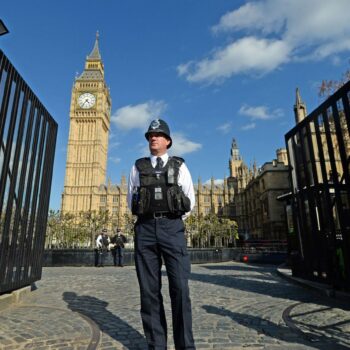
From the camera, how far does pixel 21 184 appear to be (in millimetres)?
6145

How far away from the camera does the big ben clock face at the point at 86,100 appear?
8875 centimetres

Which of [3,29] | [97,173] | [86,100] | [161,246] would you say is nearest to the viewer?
[161,246]

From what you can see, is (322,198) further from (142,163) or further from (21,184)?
(21,184)

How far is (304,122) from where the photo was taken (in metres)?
7.92

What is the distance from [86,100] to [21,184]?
89.0 metres

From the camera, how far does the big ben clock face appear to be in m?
88.8

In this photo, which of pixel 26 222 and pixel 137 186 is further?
pixel 26 222

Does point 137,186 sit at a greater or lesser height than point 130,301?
greater

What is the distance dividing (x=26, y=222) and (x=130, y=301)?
9.40 feet

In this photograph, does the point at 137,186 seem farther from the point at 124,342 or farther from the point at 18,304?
the point at 18,304

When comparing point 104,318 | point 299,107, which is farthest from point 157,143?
point 299,107

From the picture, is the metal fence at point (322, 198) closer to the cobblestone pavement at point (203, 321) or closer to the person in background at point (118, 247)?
the cobblestone pavement at point (203, 321)

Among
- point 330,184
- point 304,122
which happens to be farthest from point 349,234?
point 304,122

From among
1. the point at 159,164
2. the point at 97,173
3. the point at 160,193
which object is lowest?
the point at 160,193
